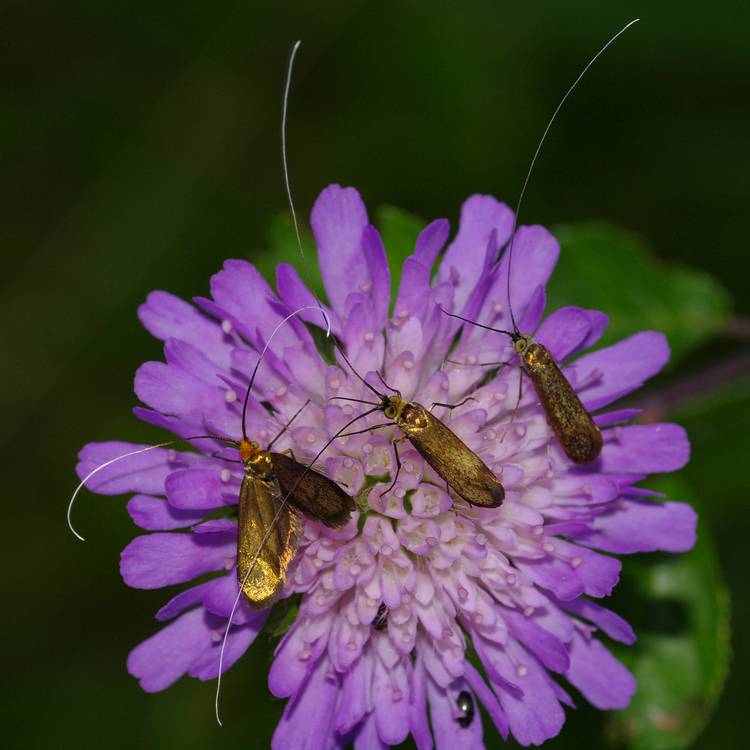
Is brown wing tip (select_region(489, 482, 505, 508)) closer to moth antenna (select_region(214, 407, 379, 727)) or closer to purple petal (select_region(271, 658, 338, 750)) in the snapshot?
moth antenna (select_region(214, 407, 379, 727))

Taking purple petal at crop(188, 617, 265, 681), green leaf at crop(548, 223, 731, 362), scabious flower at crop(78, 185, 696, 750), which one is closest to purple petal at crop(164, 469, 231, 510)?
scabious flower at crop(78, 185, 696, 750)

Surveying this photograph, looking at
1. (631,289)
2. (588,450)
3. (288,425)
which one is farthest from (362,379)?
(631,289)

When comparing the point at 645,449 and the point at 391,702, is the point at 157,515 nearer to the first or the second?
the point at 391,702

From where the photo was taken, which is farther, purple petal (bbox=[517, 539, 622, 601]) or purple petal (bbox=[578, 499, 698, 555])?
purple petal (bbox=[578, 499, 698, 555])

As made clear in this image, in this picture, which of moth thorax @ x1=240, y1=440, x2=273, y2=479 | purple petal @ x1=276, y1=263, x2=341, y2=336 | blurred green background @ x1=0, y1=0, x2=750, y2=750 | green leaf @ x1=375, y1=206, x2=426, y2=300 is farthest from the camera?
blurred green background @ x1=0, y1=0, x2=750, y2=750

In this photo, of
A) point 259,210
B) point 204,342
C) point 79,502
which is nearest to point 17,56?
point 259,210

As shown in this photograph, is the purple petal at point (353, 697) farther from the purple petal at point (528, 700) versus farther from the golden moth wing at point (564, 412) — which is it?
the golden moth wing at point (564, 412)

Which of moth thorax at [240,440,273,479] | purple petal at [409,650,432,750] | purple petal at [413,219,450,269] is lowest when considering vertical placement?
purple petal at [409,650,432,750]

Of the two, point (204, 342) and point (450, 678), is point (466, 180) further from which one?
point (450, 678)
